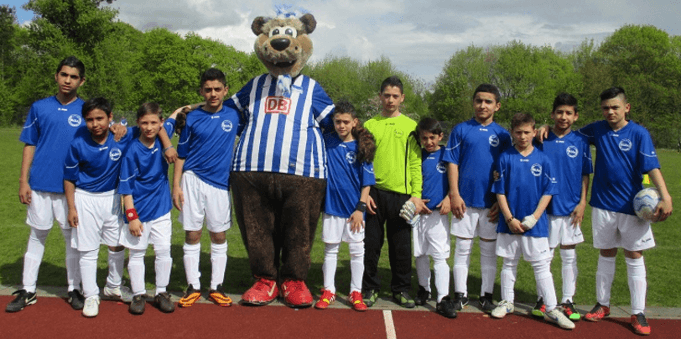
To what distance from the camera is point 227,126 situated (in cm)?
Result: 495

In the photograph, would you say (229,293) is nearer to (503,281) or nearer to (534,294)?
(503,281)

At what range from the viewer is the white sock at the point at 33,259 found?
478 cm

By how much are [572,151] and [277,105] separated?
9.13 ft

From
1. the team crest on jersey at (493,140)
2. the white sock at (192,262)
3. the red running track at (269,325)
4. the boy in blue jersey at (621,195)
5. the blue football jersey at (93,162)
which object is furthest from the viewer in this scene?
the white sock at (192,262)

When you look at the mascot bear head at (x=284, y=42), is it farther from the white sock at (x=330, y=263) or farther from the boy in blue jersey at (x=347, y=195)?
the white sock at (x=330, y=263)

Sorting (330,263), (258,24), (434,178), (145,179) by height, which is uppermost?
(258,24)

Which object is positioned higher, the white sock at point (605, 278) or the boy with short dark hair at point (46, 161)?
the boy with short dark hair at point (46, 161)

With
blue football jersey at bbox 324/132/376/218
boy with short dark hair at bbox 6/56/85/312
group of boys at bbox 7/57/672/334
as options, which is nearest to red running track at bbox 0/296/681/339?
group of boys at bbox 7/57/672/334

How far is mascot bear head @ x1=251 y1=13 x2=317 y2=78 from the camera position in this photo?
15.6 ft

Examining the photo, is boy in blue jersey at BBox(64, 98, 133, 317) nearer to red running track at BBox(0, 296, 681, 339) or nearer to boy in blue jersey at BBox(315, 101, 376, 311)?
red running track at BBox(0, 296, 681, 339)

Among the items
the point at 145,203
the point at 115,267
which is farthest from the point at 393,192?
the point at 115,267

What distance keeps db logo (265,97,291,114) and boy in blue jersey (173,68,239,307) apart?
0.37m

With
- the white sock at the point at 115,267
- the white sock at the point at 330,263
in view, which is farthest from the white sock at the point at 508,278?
the white sock at the point at 115,267

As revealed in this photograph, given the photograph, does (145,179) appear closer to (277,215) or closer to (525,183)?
(277,215)
